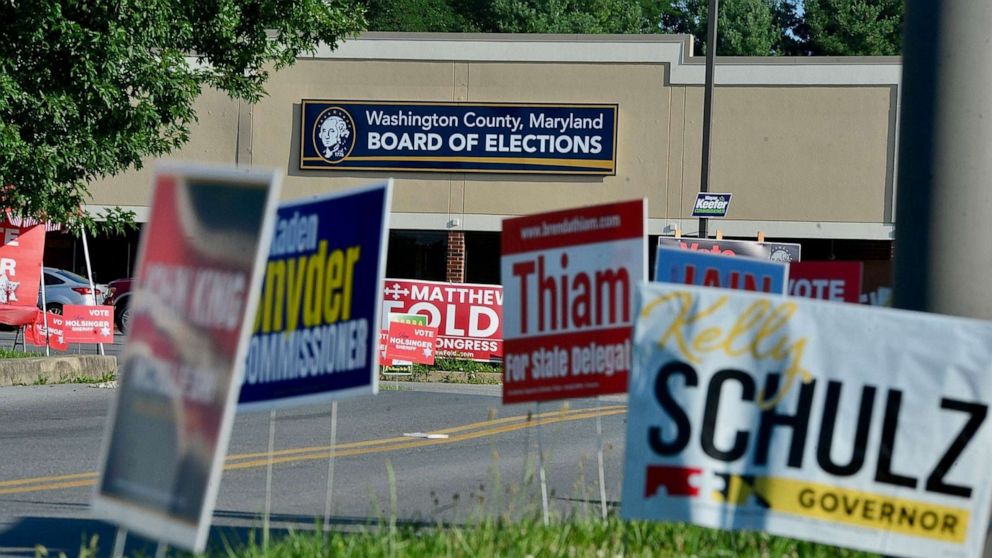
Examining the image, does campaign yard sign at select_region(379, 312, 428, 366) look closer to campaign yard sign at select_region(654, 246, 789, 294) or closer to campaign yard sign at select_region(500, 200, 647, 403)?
campaign yard sign at select_region(654, 246, 789, 294)

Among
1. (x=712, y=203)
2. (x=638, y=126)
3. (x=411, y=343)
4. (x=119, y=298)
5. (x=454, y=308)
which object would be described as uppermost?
(x=638, y=126)

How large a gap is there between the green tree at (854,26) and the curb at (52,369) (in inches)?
1864

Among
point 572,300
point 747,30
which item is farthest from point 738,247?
point 747,30

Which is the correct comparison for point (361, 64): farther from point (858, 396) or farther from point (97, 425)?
point (858, 396)

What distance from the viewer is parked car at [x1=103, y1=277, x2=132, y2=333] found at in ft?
101

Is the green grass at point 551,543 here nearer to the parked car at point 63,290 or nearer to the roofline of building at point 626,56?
the parked car at point 63,290

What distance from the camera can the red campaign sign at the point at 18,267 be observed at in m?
19.0

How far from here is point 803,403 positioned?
5.33m

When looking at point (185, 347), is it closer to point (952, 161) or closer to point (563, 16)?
point (952, 161)

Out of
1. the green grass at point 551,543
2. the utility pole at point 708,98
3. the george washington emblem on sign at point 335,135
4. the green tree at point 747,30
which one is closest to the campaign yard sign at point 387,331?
the utility pole at point 708,98

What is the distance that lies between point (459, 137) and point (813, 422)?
2730 cm

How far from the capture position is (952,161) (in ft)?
20.5

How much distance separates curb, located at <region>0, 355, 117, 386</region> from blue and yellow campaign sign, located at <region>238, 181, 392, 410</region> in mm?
11684

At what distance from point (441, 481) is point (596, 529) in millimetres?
3739
